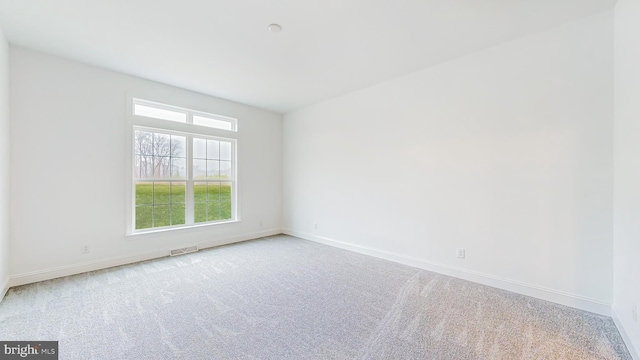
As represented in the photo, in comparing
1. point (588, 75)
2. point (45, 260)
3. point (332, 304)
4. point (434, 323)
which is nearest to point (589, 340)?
point (434, 323)

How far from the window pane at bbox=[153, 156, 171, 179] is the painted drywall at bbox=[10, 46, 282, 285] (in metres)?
0.42

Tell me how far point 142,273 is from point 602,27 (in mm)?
5665

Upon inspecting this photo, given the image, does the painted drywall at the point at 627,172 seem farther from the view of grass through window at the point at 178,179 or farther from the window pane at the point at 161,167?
the window pane at the point at 161,167

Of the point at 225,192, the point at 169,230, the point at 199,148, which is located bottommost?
the point at 169,230

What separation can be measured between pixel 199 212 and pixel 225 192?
0.62 m

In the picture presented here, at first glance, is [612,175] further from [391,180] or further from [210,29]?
[210,29]

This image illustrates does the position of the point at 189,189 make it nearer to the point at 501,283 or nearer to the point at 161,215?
the point at 161,215

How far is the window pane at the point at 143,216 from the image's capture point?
12.8 ft

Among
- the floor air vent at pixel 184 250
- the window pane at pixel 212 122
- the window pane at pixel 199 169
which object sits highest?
the window pane at pixel 212 122

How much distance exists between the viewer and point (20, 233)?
296cm

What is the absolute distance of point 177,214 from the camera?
429cm

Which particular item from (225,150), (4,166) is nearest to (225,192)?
(225,150)

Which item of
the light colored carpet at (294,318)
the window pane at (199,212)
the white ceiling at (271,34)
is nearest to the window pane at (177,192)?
the window pane at (199,212)

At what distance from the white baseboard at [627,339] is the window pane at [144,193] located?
213 inches
